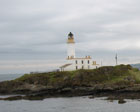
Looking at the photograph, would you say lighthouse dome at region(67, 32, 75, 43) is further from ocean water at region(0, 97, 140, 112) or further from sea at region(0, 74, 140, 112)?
ocean water at region(0, 97, 140, 112)

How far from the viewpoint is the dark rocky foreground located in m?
58.3

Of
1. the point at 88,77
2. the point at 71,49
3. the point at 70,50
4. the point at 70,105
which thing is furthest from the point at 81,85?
the point at 71,49

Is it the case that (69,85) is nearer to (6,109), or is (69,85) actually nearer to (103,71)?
(103,71)

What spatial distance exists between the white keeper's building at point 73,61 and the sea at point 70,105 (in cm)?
2239

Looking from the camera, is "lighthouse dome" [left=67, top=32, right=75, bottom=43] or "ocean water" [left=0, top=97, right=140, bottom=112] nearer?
"ocean water" [left=0, top=97, right=140, bottom=112]

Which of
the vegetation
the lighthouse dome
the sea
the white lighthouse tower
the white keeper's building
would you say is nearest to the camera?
the sea

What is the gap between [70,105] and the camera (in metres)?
48.6

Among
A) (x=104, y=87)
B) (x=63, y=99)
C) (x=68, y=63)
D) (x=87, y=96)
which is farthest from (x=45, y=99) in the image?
(x=68, y=63)

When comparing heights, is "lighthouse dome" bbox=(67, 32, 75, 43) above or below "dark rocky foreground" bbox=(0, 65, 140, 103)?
above

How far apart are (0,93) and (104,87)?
1040 inches

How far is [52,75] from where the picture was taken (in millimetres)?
69188

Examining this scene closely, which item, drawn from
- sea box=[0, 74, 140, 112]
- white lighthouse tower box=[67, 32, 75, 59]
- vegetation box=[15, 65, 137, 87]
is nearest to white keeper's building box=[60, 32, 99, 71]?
white lighthouse tower box=[67, 32, 75, 59]

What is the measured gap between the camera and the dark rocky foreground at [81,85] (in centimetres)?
5828

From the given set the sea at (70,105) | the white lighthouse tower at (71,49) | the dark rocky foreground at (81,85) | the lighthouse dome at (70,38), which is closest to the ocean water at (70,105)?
the sea at (70,105)
